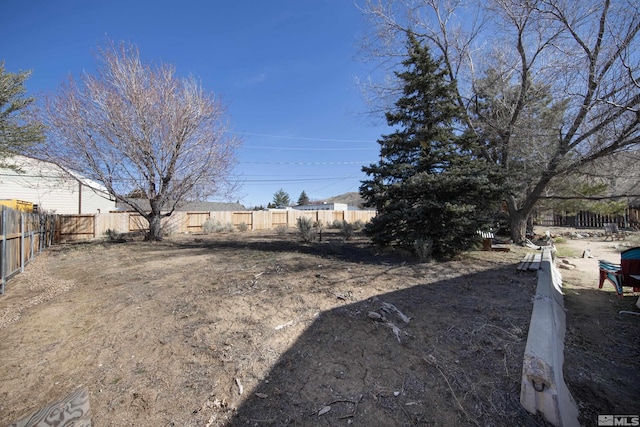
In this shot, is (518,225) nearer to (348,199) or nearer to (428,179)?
(428,179)

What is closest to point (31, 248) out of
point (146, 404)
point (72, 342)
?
point (72, 342)

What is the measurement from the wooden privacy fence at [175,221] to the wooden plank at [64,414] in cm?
1543

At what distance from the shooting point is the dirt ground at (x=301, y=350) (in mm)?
2180

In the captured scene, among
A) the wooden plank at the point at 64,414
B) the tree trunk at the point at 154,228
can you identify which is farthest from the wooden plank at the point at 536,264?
the tree trunk at the point at 154,228

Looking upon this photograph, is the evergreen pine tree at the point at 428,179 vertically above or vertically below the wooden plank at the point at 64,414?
above

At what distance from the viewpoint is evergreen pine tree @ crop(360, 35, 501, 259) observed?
6863 millimetres

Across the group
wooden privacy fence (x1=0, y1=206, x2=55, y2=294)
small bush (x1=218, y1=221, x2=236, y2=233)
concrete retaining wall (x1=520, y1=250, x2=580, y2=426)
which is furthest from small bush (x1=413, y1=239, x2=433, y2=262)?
small bush (x1=218, y1=221, x2=236, y2=233)

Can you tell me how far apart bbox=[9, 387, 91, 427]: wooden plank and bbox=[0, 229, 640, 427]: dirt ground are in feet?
3.43

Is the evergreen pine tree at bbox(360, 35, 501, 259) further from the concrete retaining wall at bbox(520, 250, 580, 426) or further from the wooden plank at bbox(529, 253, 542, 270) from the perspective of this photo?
the concrete retaining wall at bbox(520, 250, 580, 426)

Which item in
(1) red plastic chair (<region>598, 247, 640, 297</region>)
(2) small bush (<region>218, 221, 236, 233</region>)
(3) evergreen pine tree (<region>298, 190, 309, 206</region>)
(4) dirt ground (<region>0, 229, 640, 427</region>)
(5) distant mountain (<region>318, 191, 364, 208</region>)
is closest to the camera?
(4) dirt ground (<region>0, 229, 640, 427</region>)

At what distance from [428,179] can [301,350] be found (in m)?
5.44

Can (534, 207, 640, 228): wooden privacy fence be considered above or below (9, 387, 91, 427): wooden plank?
above

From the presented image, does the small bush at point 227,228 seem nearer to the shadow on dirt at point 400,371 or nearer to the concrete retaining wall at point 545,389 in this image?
the shadow on dirt at point 400,371

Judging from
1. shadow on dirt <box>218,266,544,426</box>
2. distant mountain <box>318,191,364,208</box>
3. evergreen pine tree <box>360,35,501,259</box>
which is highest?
distant mountain <box>318,191,364,208</box>
